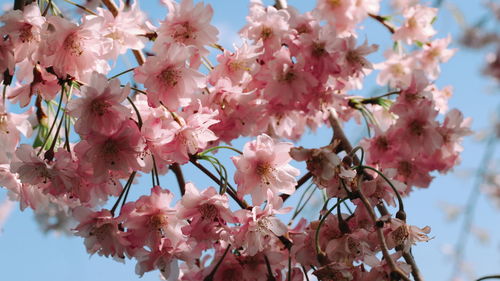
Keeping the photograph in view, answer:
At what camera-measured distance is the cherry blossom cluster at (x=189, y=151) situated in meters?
1.35

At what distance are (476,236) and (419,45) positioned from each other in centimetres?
570

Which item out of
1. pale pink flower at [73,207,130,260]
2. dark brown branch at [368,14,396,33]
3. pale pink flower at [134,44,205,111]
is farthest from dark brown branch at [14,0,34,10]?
dark brown branch at [368,14,396,33]

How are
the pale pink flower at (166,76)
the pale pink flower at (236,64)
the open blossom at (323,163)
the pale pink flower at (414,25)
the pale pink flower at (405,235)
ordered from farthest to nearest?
the pale pink flower at (414,25) → the pale pink flower at (236,64) → the pale pink flower at (166,76) → the pale pink flower at (405,235) → the open blossom at (323,163)

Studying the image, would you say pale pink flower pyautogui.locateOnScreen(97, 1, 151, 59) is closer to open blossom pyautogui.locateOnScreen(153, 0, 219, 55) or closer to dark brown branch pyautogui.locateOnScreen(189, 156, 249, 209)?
open blossom pyautogui.locateOnScreen(153, 0, 219, 55)

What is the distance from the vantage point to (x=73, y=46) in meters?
1.48

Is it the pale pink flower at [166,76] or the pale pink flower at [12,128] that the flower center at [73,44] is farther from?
the pale pink flower at [12,128]

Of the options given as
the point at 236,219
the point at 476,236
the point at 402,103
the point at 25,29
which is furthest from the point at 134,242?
the point at 476,236

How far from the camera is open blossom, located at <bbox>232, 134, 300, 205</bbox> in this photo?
4.94 ft

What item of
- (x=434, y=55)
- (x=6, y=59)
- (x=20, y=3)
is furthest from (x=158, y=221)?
(x=434, y=55)

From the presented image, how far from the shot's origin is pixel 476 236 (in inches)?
303

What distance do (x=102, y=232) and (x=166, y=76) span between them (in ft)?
1.45

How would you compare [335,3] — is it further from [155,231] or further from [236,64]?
[155,231]

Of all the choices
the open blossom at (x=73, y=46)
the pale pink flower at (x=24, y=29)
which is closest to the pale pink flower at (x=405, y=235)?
the open blossom at (x=73, y=46)

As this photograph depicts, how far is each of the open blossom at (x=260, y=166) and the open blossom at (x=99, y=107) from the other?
0.35 meters
